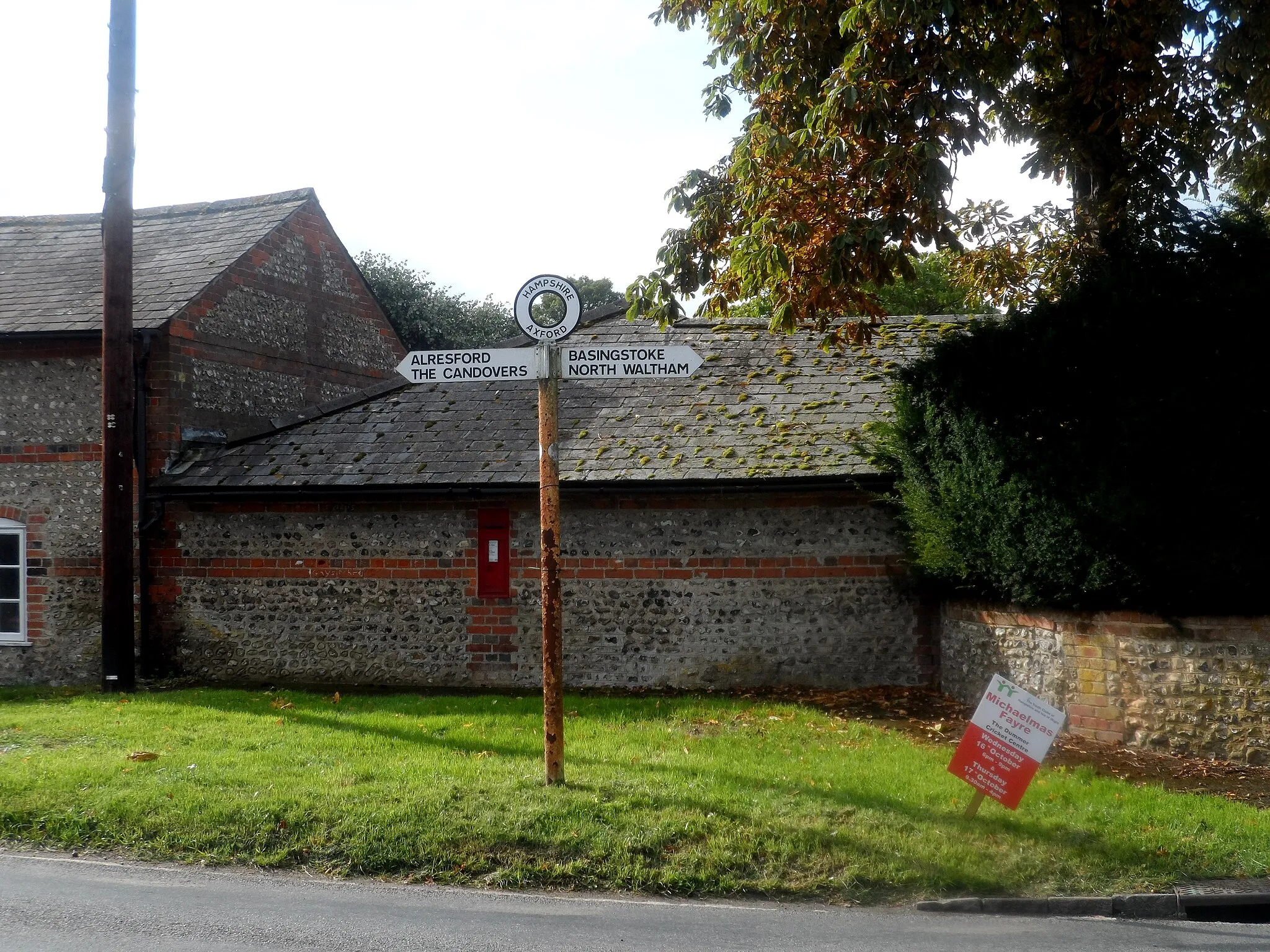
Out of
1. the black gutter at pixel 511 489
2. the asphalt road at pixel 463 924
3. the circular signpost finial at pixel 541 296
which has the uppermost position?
the circular signpost finial at pixel 541 296

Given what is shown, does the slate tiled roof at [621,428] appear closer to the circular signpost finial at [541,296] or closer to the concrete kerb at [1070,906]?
the circular signpost finial at [541,296]

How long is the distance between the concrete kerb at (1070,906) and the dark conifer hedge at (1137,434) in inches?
144

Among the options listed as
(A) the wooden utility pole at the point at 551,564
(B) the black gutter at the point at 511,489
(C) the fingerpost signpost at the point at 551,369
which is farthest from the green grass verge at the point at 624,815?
(B) the black gutter at the point at 511,489

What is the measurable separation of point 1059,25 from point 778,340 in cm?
602

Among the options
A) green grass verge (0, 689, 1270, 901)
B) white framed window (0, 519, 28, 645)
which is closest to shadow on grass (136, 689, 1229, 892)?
green grass verge (0, 689, 1270, 901)

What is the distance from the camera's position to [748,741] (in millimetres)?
9391

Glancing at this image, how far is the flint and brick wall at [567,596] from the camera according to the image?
41.9ft

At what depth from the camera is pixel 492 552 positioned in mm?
13562

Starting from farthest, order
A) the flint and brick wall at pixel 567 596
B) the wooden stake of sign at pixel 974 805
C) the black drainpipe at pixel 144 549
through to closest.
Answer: the black drainpipe at pixel 144 549
the flint and brick wall at pixel 567 596
the wooden stake of sign at pixel 974 805

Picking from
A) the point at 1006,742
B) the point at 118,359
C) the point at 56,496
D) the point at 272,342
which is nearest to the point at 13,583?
the point at 56,496

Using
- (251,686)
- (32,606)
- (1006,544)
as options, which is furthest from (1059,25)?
(32,606)

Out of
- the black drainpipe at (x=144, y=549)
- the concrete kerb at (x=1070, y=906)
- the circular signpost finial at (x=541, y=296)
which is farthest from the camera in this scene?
the black drainpipe at (x=144, y=549)

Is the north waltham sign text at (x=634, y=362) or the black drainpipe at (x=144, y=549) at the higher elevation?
the north waltham sign text at (x=634, y=362)

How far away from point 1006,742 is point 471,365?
4435 mm
